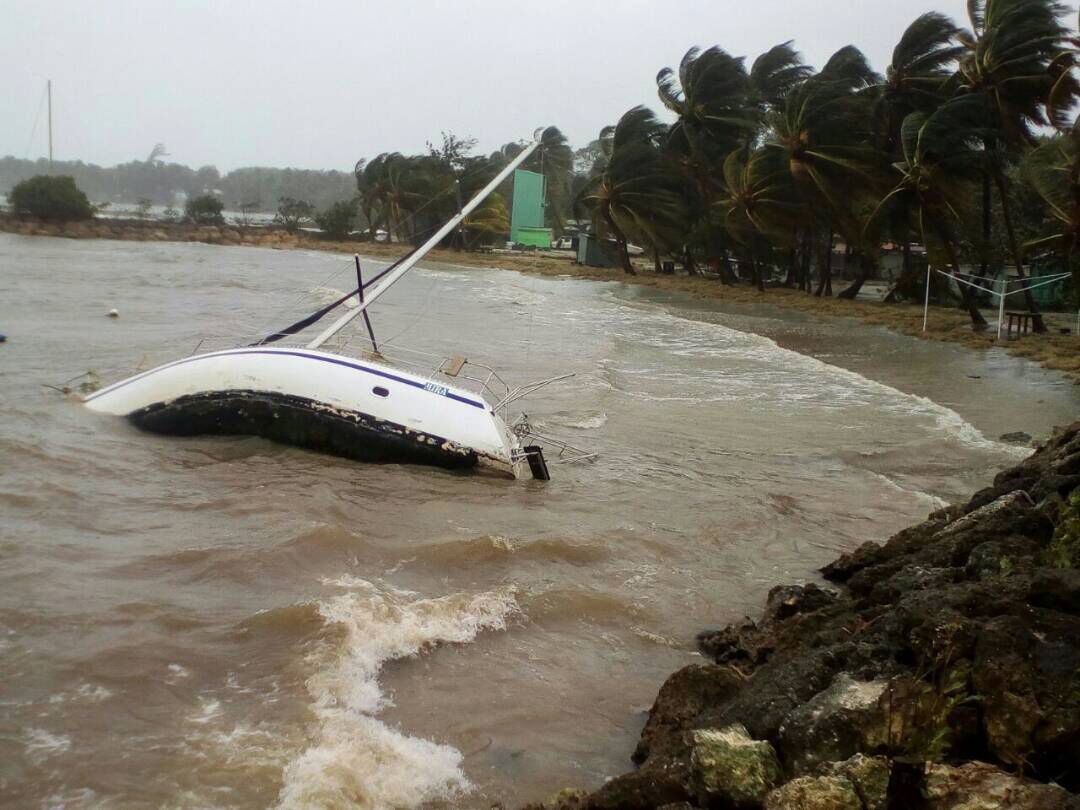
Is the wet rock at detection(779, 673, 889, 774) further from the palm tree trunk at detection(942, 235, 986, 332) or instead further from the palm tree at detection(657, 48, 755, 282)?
the palm tree at detection(657, 48, 755, 282)

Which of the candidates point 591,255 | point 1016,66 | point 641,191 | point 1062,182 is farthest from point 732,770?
point 591,255

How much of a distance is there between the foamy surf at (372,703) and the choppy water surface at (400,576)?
0.06 feet

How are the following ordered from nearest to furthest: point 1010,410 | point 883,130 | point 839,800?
1. point 839,800
2. point 1010,410
3. point 883,130

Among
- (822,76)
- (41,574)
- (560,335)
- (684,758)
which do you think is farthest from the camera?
(822,76)

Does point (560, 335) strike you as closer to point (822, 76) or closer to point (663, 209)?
point (822, 76)

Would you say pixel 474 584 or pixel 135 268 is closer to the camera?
pixel 474 584

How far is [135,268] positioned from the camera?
51.3 meters

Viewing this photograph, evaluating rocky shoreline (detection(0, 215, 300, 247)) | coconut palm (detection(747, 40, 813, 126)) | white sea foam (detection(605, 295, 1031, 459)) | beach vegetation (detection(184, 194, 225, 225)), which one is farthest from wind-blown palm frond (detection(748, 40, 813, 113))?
beach vegetation (detection(184, 194, 225, 225))

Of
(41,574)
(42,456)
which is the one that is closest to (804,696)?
(41,574)

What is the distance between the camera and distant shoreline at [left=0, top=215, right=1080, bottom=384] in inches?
1038

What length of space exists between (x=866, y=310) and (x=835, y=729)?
34.0 meters

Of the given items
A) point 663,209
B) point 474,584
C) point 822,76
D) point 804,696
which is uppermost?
point 822,76

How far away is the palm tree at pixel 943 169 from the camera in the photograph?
97.0 feet

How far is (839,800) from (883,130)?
127 feet
